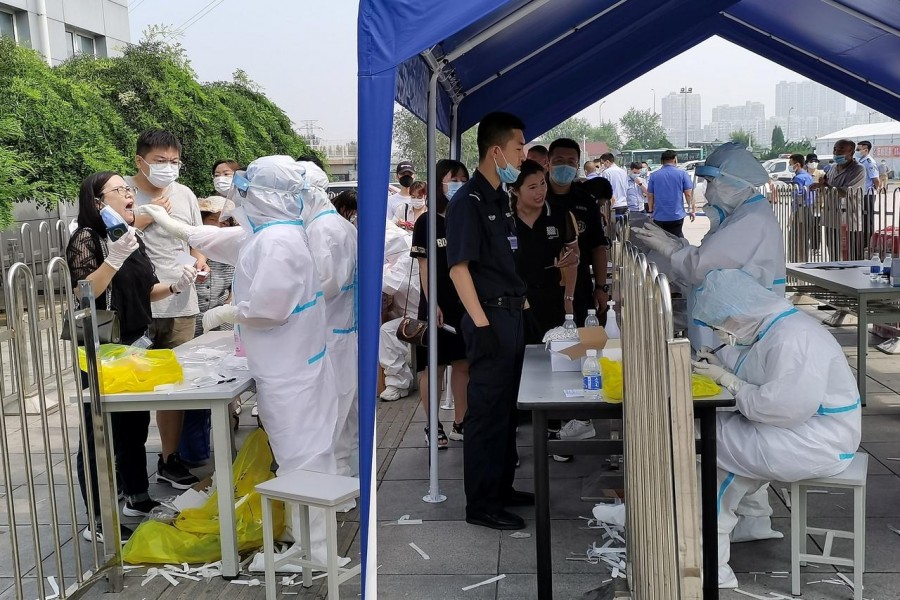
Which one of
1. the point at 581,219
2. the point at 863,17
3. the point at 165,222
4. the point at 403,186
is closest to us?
the point at 165,222

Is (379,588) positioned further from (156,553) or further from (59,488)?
(59,488)

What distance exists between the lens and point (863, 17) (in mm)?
6027

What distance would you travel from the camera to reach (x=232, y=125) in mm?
18359

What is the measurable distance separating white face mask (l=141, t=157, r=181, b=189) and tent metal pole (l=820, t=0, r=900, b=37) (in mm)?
4475

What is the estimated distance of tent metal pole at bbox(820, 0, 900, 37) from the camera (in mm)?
5953

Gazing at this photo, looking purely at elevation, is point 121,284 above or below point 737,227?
below

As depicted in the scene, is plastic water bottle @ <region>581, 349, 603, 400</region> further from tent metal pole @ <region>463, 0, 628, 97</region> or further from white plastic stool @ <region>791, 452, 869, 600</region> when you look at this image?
tent metal pole @ <region>463, 0, 628, 97</region>

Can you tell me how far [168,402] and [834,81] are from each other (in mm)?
6569

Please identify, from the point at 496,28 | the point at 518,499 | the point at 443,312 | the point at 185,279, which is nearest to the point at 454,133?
the point at 443,312

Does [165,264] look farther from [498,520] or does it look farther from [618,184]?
[618,184]

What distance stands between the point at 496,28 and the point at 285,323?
1.91 meters

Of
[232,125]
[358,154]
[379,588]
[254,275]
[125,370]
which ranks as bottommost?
[379,588]

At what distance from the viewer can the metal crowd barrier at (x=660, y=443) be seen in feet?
6.33

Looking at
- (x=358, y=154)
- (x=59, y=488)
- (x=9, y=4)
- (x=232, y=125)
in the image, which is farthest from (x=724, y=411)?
(x=9, y=4)
